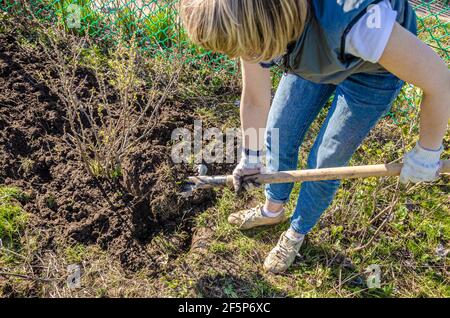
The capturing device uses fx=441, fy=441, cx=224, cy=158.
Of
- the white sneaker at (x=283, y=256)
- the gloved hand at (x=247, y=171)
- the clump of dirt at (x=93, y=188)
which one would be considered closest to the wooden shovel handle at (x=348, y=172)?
the gloved hand at (x=247, y=171)

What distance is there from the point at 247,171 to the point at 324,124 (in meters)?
0.38

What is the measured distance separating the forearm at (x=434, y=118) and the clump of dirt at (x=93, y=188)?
1323 millimetres

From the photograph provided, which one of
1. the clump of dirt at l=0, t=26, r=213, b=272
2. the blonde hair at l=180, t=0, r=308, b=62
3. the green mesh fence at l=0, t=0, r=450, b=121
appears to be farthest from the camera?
the green mesh fence at l=0, t=0, r=450, b=121

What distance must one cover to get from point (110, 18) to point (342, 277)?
8.39 ft

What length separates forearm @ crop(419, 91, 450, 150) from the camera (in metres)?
1.35

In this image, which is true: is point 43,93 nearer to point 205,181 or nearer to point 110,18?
point 110,18

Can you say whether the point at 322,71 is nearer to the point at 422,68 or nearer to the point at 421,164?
the point at 422,68

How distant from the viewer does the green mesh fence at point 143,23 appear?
3217mm

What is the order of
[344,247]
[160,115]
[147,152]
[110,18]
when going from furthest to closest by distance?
1. [110,18]
2. [160,115]
3. [147,152]
4. [344,247]

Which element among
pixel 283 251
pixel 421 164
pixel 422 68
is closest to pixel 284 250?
pixel 283 251

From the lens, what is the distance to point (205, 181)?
6.19 ft

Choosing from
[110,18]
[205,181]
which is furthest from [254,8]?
[110,18]

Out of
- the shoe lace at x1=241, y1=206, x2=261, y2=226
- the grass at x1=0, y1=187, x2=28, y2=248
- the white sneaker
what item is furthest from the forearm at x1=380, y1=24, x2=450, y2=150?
the grass at x1=0, y1=187, x2=28, y2=248

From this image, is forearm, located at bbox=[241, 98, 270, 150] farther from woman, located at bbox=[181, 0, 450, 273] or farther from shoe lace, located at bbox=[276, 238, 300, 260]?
shoe lace, located at bbox=[276, 238, 300, 260]
